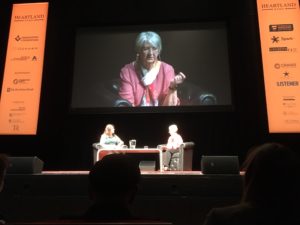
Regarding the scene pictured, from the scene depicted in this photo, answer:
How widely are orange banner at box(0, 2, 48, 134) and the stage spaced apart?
178 cm

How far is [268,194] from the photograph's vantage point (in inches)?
43.2

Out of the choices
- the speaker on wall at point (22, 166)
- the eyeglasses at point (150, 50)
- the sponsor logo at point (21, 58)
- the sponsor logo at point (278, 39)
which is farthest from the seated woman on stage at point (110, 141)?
the sponsor logo at point (278, 39)

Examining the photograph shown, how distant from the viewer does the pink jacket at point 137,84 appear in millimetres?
4406

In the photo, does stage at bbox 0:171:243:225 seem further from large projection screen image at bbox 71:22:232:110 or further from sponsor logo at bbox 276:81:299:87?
sponsor logo at bbox 276:81:299:87

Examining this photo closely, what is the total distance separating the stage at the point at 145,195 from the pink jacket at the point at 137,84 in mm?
1824

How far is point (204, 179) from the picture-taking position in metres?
2.66

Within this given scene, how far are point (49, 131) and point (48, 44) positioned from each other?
126 cm

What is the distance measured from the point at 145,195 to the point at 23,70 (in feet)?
9.31

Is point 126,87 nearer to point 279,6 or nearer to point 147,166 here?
point 147,166

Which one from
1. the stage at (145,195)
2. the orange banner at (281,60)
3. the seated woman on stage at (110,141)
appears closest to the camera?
the stage at (145,195)

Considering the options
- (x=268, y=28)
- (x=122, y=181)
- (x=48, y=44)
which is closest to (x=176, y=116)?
(x=268, y=28)

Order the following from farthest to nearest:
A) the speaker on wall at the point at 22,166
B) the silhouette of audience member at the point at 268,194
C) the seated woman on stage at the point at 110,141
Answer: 1. the seated woman on stage at the point at 110,141
2. the speaker on wall at the point at 22,166
3. the silhouette of audience member at the point at 268,194

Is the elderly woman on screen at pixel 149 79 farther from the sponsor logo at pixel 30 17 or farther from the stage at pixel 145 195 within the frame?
the stage at pixel 145 195

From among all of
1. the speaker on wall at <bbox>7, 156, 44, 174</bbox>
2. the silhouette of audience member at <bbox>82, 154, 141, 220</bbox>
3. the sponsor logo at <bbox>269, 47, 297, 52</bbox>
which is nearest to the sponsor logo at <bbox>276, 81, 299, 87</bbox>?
the sponsor logo at <bbox>269, 47, 297, 52</bbox>
